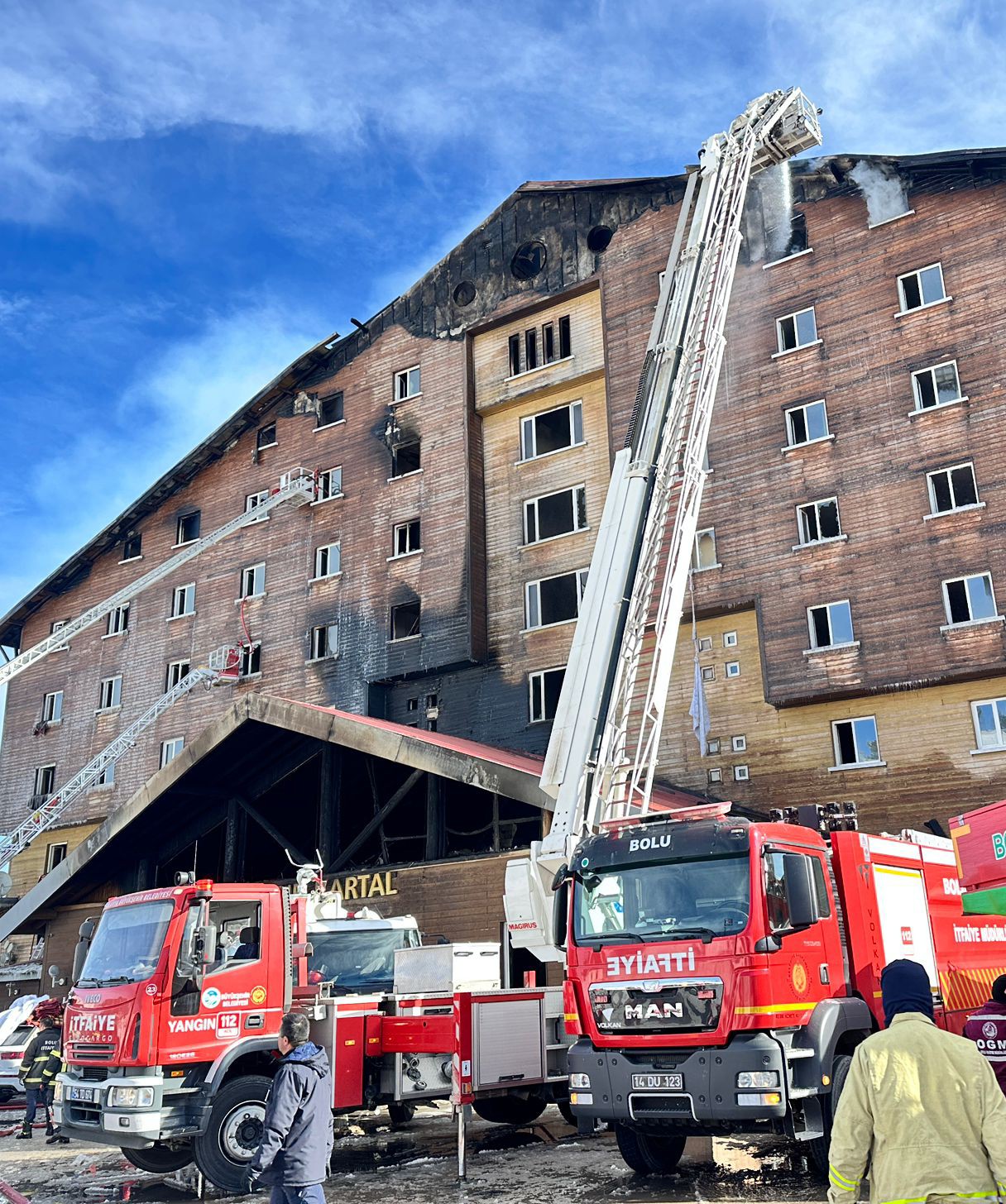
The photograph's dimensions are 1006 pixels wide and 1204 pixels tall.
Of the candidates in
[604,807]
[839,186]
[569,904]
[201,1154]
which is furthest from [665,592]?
[839,186]

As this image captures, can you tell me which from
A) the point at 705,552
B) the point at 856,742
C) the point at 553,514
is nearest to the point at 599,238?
the point at 553,514

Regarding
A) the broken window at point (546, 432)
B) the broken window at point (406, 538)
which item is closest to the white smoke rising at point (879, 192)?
the broken window at point (546, 432)

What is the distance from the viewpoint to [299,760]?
26406mm

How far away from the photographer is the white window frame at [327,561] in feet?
108

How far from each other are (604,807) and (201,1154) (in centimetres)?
608

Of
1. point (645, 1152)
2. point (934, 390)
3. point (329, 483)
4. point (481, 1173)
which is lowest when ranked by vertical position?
point (481, 1173)

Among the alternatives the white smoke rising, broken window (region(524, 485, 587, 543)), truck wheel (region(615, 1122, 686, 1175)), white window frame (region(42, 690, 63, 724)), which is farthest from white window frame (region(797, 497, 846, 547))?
white window frame (region(42, 690, 63, 724))

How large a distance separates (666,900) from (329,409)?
27.5 metres

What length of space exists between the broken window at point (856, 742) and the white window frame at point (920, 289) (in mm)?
8946

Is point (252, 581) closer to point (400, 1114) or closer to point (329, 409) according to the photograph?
point (329, 409)

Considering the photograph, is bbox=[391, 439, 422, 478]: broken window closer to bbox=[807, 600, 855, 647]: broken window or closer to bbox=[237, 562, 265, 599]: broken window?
bbox=[237, 562, 265, 599]: broken window

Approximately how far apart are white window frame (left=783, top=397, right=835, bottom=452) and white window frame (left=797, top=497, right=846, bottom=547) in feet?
4.40

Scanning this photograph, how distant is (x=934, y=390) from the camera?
23203 millimetres

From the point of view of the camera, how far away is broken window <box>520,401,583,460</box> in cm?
2994
